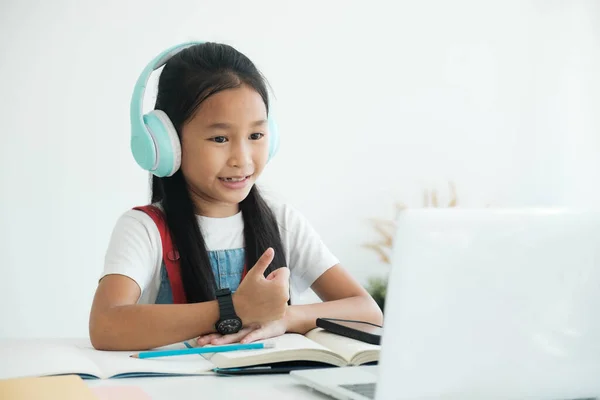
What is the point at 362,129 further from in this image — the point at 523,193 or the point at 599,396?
the point at 599,396

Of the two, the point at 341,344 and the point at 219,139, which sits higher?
the point at 219,139

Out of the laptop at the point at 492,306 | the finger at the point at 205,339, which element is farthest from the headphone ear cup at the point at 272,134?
the laptop at the point at 492,306

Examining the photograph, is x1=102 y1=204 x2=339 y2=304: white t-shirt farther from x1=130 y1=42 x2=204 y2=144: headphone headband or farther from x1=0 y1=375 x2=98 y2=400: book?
x1=0 y1=375 x2=98 y2=400: book

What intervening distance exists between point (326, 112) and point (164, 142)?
6.50 ft

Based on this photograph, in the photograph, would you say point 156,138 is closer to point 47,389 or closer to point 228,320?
point 228,320

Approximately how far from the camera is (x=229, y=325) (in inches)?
46.7

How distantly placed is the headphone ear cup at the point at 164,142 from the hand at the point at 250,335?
382 mm

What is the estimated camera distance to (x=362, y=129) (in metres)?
3.44

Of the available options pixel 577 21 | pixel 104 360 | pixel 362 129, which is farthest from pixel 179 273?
pixel 577 21

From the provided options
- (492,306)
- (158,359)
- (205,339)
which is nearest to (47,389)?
(158,359)

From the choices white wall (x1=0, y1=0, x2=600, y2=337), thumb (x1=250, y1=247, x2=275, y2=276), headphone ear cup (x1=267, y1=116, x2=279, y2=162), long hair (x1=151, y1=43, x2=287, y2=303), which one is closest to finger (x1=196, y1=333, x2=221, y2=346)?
thumb (x1=250, y1=247, x2=275, y2=276)

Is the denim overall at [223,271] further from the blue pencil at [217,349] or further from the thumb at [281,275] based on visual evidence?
the blue pencil at [217,349]

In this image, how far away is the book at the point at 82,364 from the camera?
0.91 m

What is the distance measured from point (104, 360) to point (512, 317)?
1.85ft
